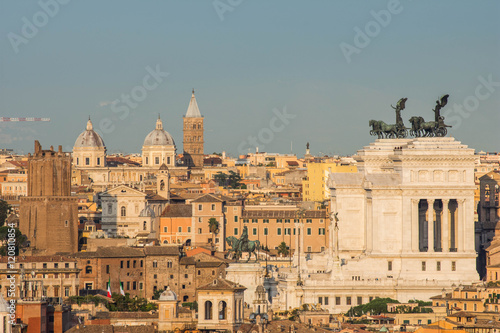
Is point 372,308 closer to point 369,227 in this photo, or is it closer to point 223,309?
point 369,227

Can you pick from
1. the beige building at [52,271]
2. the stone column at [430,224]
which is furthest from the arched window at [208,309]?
the beige building at [52,271]

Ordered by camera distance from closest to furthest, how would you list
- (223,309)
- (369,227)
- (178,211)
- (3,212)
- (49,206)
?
1. (223,309)
2. (369,227)
3. (49,206)
4. (3,212)
5. (178,211)

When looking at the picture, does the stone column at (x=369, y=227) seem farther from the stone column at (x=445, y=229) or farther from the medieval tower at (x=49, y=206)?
the medieval tower at (x=49, y=206)

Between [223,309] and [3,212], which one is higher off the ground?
[3,212]

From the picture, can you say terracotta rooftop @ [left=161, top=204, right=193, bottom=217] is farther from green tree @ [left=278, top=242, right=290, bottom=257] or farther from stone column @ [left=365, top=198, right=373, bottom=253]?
stone column @ [left=365, top=198, right=373, bottom=253]

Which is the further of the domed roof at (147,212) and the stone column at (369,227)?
the domed roof at (147,212)

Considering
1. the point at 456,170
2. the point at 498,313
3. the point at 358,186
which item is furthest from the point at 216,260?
the point at 498,313

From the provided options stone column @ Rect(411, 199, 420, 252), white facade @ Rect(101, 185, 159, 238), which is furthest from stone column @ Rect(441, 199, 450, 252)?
white facade @ Rect(101, 185, 159, 238)

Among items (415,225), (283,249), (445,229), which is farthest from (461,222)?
(283,249)
